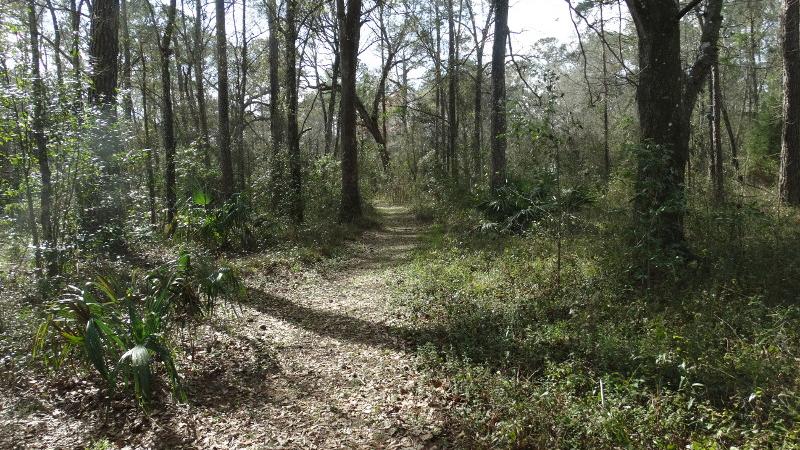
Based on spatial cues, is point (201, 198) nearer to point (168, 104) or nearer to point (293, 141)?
point (293, 141)

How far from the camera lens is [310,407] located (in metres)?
4.41

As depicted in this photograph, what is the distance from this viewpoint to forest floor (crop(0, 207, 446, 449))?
387cm

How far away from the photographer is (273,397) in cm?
461

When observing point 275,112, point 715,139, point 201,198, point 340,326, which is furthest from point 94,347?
point 715,139

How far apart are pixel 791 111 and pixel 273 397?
11.9m

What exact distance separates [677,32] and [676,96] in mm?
825

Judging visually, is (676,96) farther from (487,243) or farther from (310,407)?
(310,407)

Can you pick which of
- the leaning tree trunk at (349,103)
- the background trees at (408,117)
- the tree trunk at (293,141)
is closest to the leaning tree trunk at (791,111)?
the background trees at (408,117)

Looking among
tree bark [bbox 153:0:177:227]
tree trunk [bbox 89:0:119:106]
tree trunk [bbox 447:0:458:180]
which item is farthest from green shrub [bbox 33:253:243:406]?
tree trunk [bbox 447:0:458:180]

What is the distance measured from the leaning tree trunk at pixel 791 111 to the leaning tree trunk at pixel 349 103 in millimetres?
10034

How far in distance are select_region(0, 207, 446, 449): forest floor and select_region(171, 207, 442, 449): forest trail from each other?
12 millimetres

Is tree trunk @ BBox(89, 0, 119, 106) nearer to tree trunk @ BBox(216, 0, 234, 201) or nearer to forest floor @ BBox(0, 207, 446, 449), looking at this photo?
tree trunk @ BBox(216, 0, 234, 201)

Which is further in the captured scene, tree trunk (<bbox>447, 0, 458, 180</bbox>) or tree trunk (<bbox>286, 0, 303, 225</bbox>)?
tree trunk (<bbox>447, 0, 458, 180</bbox>)

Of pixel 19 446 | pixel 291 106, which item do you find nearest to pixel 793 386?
pixel 19 446
